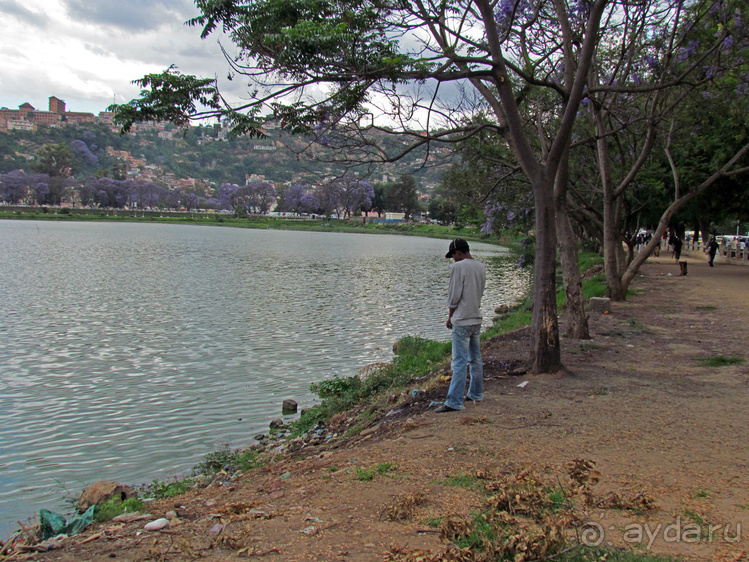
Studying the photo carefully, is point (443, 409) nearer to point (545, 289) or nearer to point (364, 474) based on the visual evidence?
point (364, 474)

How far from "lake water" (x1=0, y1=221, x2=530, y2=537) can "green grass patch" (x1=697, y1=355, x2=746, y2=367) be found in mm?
6860

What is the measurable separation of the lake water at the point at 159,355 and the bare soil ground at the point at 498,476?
8.00 feet

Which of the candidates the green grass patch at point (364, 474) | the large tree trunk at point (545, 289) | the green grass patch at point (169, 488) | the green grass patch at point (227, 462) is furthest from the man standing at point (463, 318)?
the green grass patch at point (169, 488)

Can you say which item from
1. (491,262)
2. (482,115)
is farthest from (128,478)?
(491,262)

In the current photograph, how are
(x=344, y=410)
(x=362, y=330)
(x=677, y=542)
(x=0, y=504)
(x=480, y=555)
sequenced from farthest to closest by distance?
(x=362, y=330) → (x=344, y=410) → (x=0, y=504) → (x=677, y=542) → (x=480, y=555)

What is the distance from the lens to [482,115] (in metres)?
13.3

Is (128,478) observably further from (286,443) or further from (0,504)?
(286,443)

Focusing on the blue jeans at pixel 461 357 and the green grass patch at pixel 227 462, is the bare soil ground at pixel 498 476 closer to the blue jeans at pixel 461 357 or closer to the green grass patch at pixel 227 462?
the blue jeans at pixel 461 357

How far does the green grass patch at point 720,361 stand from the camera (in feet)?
32.8

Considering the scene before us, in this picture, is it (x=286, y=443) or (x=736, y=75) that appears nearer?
(x=286, y=443)

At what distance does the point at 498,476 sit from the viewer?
5117 millimetres

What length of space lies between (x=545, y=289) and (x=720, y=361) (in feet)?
12.2

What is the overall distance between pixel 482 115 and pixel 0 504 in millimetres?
11135

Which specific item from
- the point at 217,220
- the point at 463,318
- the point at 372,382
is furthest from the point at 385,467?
the point at 217,220
